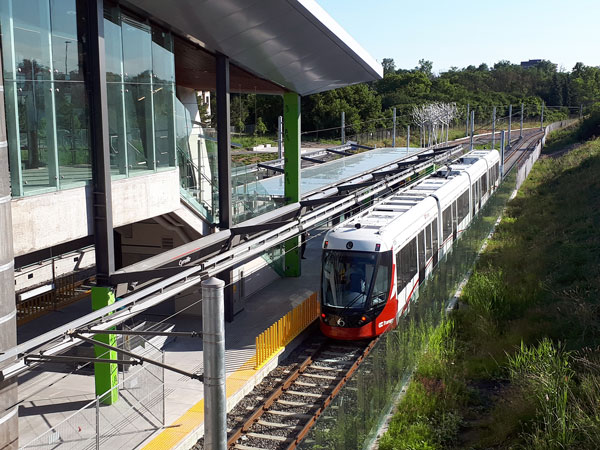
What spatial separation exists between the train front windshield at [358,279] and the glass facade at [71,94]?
172 inches

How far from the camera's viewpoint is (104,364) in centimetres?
1215

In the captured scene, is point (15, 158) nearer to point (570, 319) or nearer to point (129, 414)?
point (129, 414)

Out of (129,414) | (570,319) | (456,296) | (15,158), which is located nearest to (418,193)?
(456,296)

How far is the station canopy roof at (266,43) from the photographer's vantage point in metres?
13.6

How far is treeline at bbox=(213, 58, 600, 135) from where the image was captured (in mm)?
72000

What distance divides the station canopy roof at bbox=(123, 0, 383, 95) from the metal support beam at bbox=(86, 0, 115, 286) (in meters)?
1.35

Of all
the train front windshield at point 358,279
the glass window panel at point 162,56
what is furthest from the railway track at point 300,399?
the glass window panel at point 162,56

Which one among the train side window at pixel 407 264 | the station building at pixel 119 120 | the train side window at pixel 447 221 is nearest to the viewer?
the station building at pixel 119 120

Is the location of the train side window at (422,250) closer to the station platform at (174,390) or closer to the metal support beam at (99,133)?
the station platform at (174,390)

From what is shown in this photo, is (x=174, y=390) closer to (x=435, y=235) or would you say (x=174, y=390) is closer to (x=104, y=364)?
(x=104, y=364)

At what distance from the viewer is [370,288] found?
14625 mm

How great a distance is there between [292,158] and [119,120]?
10074 millimetres

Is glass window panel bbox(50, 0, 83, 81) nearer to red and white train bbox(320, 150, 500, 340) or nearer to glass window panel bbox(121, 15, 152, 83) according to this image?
glass window panel bbox(121, 15, 152, 83)

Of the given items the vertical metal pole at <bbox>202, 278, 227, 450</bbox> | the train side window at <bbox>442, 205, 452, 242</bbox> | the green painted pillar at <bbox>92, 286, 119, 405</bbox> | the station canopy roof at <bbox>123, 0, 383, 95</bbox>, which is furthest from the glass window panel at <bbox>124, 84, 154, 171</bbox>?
the train side window at <bbox>442, 205, 452, 242</bbox>
